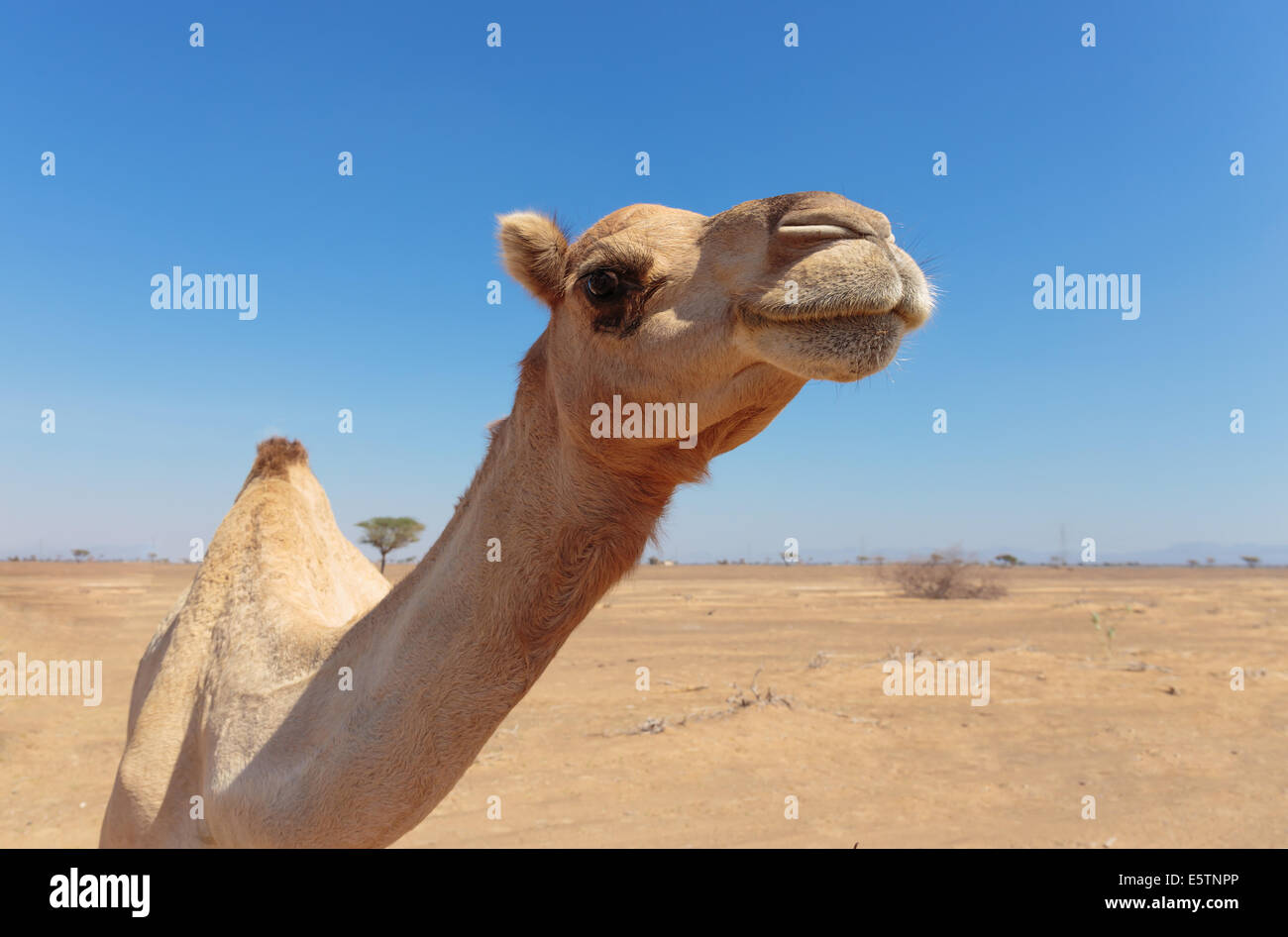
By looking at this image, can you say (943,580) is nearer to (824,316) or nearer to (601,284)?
(601,284)

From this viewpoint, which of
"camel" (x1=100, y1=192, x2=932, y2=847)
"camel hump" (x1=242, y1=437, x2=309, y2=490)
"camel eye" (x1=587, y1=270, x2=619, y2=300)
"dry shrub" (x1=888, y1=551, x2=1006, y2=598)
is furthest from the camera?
"dry shrub" (x1=888, y1=551, x2=1006, y2=598)

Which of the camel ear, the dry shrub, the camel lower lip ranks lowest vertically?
the dry shrub

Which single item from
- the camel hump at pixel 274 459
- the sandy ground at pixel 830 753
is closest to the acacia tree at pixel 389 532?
the sandy ground at pixel 830 753

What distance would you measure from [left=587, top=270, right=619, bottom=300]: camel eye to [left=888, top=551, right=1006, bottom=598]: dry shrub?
36057mm

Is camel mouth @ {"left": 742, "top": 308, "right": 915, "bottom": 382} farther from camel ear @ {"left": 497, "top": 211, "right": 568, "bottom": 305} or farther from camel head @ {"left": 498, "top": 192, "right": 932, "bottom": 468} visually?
camel ear @ {"left": 497, "top": 211, "right": 568, "bottom": 305}

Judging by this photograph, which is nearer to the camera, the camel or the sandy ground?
the camel

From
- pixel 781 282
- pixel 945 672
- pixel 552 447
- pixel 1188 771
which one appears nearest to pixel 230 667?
pixel 552 447

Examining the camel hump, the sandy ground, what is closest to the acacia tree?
the sandy ground

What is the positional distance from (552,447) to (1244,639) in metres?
25.0

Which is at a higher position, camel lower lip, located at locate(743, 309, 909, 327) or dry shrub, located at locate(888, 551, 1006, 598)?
camel lower lip, located at locate(743, 309, 909, 327)

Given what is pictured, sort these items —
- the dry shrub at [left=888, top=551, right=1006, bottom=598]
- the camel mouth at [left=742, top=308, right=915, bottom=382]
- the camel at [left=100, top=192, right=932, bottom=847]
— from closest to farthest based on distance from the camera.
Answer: the camel mouth at [left=742, top=308, right=915, bottom=382], the camel at [left=100, top=192, right=932, bottom=847], the dry shrub at [left=888, top=551, right=1006, bottom=598]

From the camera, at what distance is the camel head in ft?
7.56

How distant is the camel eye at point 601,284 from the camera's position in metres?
2.85

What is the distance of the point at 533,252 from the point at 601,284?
49 cm
